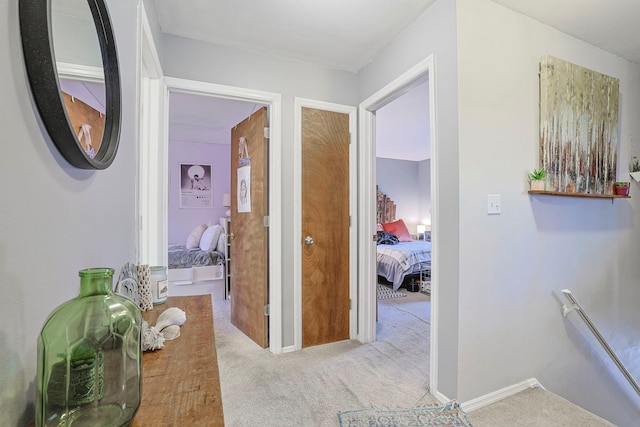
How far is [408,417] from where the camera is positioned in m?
1.71

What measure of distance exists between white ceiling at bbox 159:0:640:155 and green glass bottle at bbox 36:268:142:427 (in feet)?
6.54

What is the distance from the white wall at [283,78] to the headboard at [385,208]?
14.2 ft

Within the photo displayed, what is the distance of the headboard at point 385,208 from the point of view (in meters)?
6.93

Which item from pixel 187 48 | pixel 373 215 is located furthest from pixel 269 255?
pixel 187 48

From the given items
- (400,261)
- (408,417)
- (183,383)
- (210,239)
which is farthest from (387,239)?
(183,383)

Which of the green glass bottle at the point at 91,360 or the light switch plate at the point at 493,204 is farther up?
the light switch plate at the point at 493,204

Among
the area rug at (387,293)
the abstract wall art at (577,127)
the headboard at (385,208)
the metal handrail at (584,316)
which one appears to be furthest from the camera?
the headboard at (385,208)

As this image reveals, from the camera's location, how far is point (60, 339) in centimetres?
50

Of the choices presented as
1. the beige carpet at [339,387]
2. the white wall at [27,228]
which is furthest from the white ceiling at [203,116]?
the white wall at [27,228]

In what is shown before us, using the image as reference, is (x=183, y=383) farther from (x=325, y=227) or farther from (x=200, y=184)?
(x=200, y=184)

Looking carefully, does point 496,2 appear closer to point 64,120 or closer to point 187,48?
point 187,48

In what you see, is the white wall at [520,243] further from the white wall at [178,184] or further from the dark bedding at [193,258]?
the white wall at [178,184]

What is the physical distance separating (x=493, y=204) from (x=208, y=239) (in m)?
3.85

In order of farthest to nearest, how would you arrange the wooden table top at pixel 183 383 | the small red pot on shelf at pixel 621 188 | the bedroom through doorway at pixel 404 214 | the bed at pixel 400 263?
the bed at pixel 400 263 → the bedroom through doorway at pixel 404 214 → the small red pot on shelf at pixel 621 188 → the wooden table top at pixel 183 383
